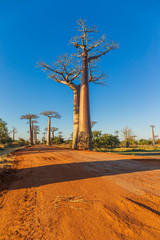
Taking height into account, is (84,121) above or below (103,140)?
above

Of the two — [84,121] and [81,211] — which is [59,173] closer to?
[81,211]

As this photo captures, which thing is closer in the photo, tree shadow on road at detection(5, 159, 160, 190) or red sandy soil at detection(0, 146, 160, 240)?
red sandy soil at detection(0, 146, 160, 240)

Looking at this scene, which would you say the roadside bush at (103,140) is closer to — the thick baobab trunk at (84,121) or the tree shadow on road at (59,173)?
the thick baobab trunk at (84,121)

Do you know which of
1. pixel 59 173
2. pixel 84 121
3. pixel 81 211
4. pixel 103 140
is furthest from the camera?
pixel 103 140

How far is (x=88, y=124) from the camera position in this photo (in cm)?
1229

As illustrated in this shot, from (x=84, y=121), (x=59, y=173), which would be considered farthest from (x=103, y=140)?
(x=59, y=173)

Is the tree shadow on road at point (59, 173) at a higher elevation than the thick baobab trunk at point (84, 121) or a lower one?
lower

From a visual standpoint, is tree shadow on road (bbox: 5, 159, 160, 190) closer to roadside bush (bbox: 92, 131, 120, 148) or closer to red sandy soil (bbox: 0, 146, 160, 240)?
red sandy soil (bbox: 0, 146, 160, 240)

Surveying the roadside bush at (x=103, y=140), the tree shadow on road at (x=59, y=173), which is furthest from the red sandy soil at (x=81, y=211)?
the roadside bush at (x=103, y=140)

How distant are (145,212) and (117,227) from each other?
1.42 feet

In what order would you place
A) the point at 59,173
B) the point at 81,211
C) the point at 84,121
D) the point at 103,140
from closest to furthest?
the point at 81,211, the point at 59,173, the point at 84,121, the point at 103,140

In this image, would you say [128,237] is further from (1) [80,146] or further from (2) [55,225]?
(1) [80,146]

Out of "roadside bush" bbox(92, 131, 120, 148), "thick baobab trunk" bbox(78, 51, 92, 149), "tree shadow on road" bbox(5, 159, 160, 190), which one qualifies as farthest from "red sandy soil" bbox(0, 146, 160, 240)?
"roadside bush" bbox(92, 131, 120, 148)

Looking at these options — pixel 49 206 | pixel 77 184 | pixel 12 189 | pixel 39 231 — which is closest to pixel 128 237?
pixel 39 231
